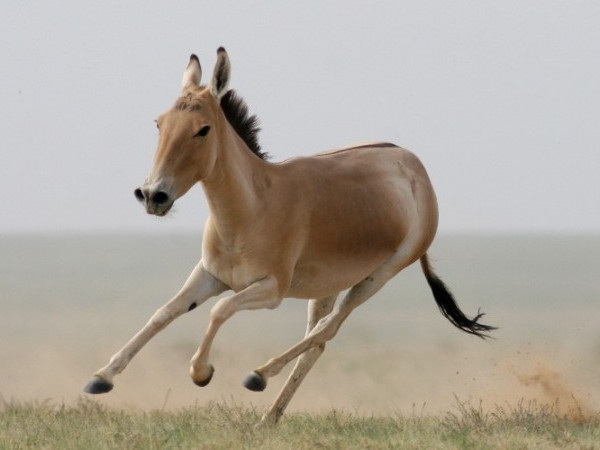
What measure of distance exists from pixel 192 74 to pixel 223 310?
1652 millimetres

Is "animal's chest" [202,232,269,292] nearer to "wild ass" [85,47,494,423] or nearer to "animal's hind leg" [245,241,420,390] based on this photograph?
"wild ass" [85,47,494,423]

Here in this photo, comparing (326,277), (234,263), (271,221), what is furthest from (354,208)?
(234,263)

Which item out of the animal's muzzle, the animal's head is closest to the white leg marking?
the animal's head

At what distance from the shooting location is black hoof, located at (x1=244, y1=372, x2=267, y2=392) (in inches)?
396

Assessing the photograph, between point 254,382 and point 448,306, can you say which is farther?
point 448,306

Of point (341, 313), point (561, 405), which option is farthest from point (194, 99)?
point (561, 405)

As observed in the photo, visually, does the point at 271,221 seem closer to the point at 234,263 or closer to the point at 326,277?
the point at 234,263

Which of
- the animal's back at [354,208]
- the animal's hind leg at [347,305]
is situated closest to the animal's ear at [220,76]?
the animal's back at [354,208]

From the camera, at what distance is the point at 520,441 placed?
9.97 metres

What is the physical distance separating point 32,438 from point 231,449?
4.62 ft

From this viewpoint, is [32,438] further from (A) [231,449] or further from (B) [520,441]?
(B) [520,441]

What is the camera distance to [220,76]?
9.90 meters

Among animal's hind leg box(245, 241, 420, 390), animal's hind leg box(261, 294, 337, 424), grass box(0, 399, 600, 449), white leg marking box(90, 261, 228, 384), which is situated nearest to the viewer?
grass box(0, 399, 600, 449)

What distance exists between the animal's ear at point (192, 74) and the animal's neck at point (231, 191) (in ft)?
1.25
